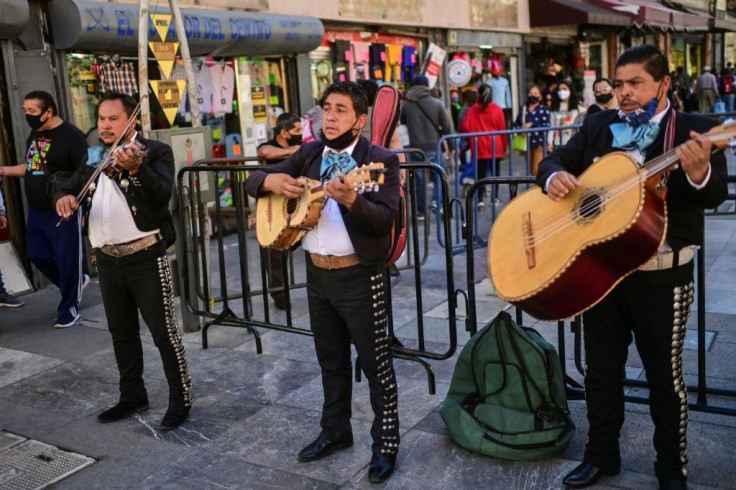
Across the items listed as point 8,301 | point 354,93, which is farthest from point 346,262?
point 8,301

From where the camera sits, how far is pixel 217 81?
1068cm

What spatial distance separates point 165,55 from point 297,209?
3226 millimetres

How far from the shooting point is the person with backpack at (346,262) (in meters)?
3.72

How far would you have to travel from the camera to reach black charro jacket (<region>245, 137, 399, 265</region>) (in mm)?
3559

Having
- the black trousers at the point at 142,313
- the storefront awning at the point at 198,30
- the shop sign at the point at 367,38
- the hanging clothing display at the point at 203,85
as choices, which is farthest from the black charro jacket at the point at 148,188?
the shop sign at the point at 367,38

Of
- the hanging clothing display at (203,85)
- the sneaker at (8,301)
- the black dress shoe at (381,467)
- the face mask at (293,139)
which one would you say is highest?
the hanging clothing display at (203,85)

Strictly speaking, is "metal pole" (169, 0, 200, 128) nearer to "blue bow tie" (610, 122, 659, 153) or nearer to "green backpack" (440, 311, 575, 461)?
"green backpack" (440, 311, 575, 461)

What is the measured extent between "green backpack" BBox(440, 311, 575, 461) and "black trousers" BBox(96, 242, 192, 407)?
5.18ft

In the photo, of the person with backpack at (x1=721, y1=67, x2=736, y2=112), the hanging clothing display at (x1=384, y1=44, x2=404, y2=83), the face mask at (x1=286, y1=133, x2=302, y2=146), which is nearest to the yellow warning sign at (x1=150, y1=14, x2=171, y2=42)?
the face mask at (x1=286, y1=133, x2=302, y2=146)

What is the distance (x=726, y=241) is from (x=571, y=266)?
615 cm

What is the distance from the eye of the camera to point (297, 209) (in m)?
3.76

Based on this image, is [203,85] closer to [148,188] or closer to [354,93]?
[148,188]

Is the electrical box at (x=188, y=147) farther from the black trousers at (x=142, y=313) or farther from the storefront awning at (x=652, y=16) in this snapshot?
the storefront awning at (x=652, y=16)

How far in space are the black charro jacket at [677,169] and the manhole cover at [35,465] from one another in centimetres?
279
